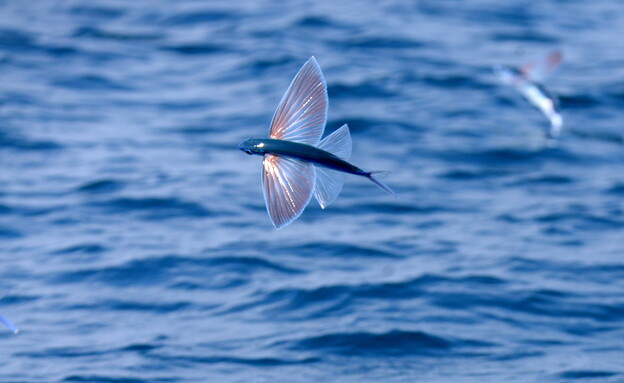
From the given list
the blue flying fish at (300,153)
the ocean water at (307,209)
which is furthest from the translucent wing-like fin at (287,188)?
the ocean water at (307,209)

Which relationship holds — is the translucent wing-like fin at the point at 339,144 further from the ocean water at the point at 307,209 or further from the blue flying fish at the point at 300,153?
the ocean water at the point at 307,209

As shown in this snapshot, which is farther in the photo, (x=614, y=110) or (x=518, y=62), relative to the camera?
(x=518, y=62)

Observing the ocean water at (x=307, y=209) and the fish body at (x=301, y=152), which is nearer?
the fish body at (x=301, y=152)

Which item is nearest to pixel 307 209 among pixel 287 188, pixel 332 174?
pixel 332 174

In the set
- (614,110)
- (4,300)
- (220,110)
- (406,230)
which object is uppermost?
(614,110)

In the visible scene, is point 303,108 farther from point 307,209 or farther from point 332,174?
point 307,209

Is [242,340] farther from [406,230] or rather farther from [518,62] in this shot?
[518,62]

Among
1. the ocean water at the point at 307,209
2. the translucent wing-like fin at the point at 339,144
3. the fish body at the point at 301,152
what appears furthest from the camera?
the ocean water at the point at 307,209

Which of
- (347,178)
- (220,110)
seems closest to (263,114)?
(220,110)
